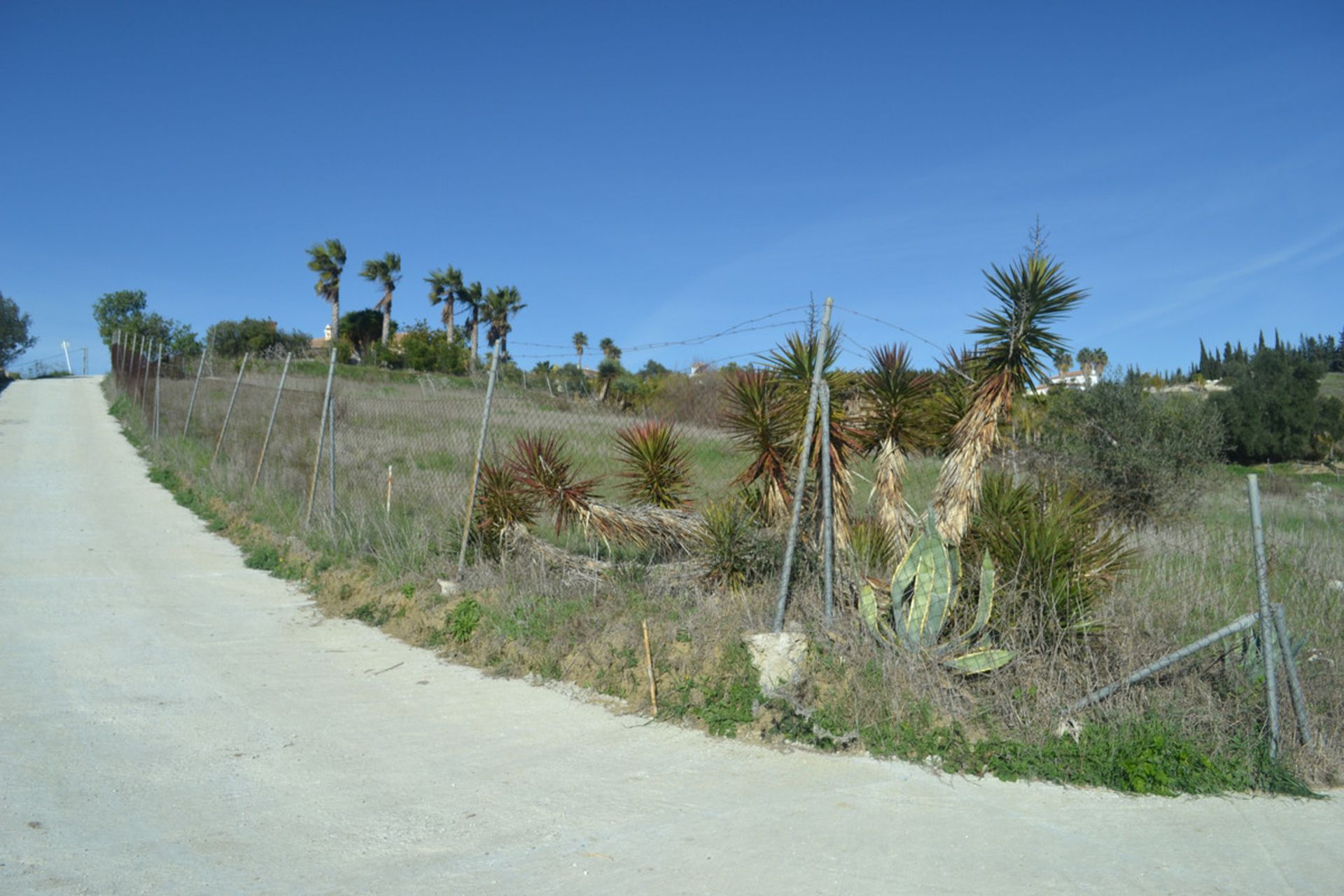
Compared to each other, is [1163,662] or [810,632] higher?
[1163,662]

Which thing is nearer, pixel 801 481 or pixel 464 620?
pixel 801 481

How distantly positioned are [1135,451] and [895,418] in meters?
9.53

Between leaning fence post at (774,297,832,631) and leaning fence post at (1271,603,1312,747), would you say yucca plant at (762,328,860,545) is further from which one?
leaning fence post at (1271,603,1312,747)

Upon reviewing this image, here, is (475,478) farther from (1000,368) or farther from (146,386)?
(146,386)

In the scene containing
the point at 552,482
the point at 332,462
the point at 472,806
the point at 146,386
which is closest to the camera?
the point at 472,806

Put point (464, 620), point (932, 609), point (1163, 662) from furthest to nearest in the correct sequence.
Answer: point (464, 620) < point (932, 609) < point (1163, 662)

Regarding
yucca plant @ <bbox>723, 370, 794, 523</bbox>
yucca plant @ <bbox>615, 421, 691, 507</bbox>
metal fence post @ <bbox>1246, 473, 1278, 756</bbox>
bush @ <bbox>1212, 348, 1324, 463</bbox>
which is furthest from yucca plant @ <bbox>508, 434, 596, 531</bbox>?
bush @ <bbox>1212, 348, 1324, 463</bbox>

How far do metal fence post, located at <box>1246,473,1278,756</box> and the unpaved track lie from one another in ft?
1.49

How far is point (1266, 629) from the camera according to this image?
207 inches

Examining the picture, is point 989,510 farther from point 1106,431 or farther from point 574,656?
point 1106,431

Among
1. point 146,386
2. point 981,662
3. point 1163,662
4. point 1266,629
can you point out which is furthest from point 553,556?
point 146,386

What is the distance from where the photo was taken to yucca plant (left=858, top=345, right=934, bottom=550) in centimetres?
820

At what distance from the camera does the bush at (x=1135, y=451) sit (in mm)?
15164

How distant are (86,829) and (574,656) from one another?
335cm
